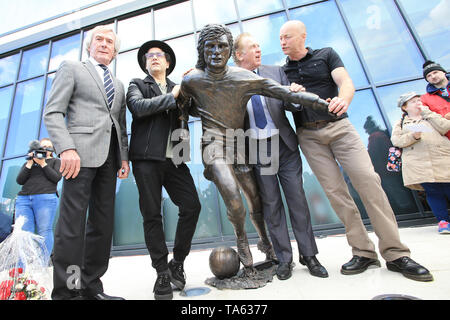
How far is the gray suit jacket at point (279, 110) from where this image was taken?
2492 mm

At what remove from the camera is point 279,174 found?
2512 millimetres

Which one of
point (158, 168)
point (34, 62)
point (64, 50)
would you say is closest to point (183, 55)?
point (64, 50)

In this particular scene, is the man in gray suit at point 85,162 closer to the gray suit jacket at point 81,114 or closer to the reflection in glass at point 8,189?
the gray suit jacket at point 81,114

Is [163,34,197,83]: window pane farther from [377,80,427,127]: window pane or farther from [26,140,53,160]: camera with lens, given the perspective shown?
[377,80,427,127]: window pane

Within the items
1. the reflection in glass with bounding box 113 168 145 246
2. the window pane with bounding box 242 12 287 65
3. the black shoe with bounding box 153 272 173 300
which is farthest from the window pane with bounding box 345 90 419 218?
the reflection in glass with bounding box 113 168 145 246

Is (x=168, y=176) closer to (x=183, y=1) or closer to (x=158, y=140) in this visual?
(x=158, y=140)

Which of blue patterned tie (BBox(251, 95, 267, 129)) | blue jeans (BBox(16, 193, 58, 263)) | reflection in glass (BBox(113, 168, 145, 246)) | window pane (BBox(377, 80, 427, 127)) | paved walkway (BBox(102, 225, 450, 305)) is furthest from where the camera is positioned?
reflection in glass (BBox(113, 168, 145, 246))

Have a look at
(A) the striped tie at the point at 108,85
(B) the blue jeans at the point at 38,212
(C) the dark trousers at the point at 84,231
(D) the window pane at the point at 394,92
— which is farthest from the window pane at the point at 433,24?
(B) the blue jeans at the point at 38,212

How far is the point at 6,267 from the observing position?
206cm

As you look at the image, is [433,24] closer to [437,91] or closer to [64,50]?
Result: [437,91]

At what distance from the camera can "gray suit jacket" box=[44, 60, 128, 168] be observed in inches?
74.1

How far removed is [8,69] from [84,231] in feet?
34.9
